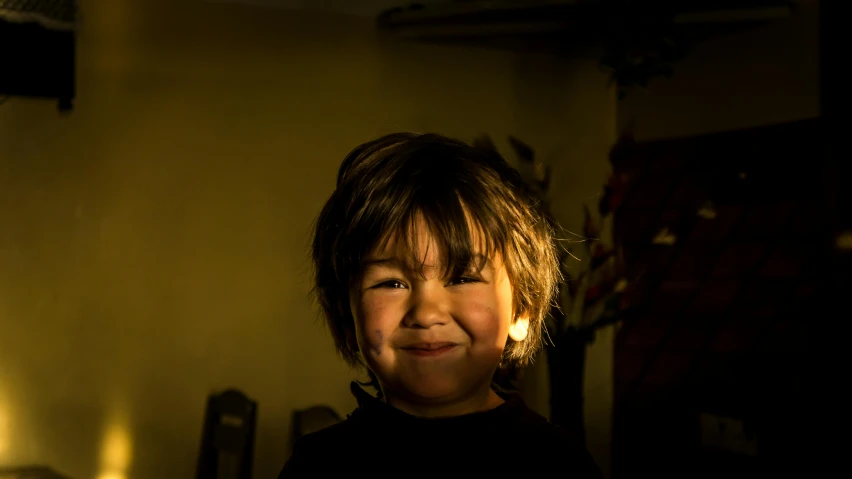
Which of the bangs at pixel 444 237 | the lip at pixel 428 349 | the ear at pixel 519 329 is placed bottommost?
the lip at pixel 428 349

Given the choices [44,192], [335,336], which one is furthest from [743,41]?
[335,336]

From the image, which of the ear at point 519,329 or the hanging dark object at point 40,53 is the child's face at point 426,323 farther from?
the hanging dark object at point 40,53

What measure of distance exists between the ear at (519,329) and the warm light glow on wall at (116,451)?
2.05m

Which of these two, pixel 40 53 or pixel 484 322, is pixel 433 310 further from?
pixel 40 53

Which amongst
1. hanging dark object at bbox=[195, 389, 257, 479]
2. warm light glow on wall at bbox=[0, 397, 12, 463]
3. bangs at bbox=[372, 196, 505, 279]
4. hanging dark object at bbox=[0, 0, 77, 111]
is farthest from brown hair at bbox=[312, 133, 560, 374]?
warm light glow on wall at bbox=[0, 397, 12, 463]

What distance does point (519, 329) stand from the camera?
2.46ft

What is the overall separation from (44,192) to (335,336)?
6.34 ft

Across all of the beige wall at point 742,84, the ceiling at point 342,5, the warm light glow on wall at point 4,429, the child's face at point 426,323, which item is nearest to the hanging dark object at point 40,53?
the ceiling at point 342,5

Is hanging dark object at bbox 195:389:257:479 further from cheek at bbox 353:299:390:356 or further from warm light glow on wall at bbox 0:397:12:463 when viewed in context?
cheek at bbox 353:299:390:356

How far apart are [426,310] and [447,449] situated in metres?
0.10

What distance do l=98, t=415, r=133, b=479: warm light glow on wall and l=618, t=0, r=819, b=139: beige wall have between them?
1.75 metres

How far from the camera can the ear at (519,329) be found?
2.44 ft

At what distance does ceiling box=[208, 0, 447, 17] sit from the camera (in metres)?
2.69

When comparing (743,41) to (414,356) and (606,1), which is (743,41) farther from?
(414,356)
